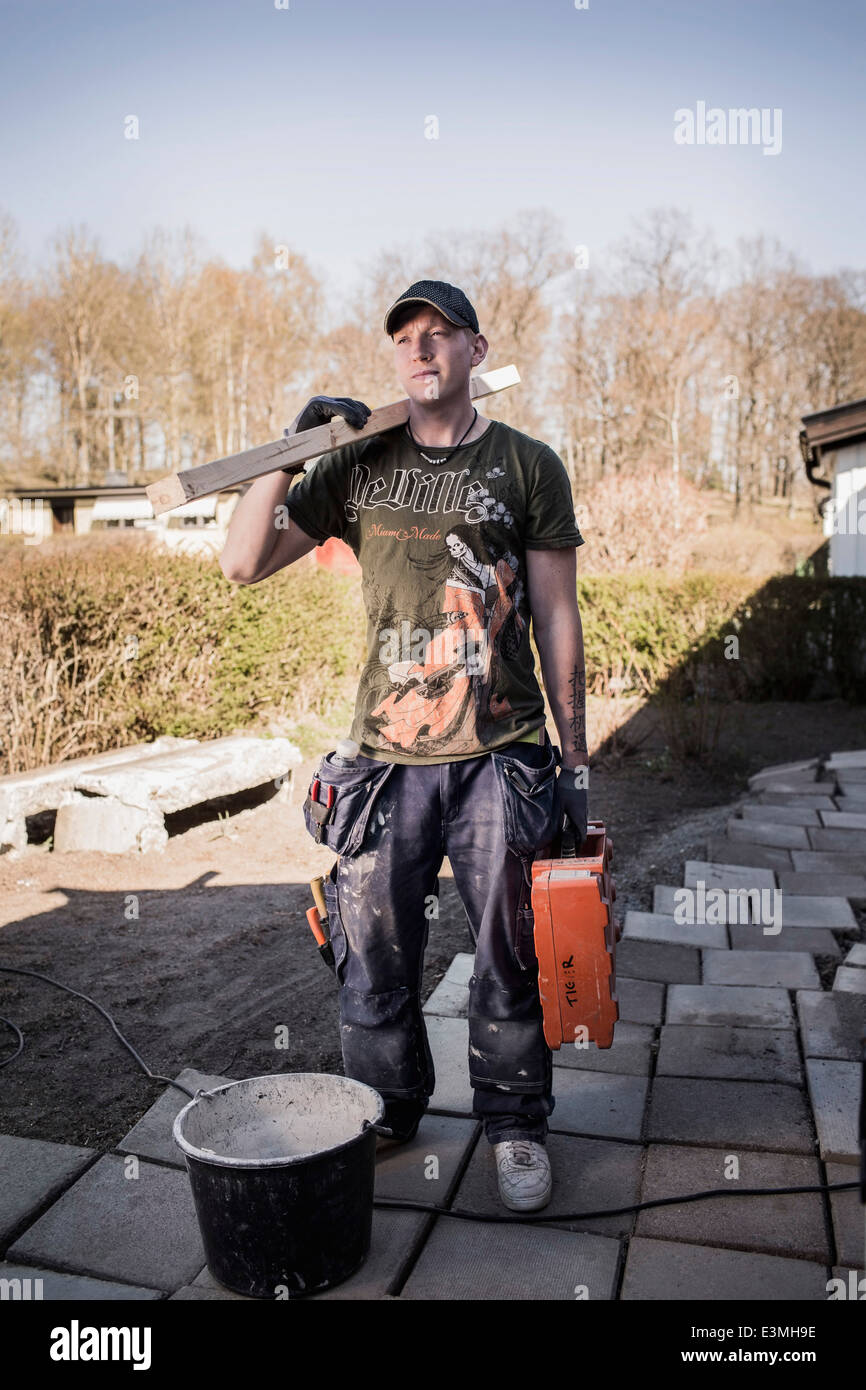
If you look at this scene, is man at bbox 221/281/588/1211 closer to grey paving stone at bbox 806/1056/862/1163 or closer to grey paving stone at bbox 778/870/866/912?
grey paving stone at bbox 806/1056/862/1163

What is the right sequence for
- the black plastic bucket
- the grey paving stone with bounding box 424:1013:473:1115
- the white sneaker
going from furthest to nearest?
the grey paving stone with bounding box 424:1013:473:1115 → the white sneaker → the black plastic bucket

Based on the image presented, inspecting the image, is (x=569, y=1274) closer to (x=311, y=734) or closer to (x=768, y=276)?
(x=311, y=734)

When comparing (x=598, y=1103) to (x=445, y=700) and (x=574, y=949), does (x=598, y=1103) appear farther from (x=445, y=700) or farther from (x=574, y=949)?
(x=445, y=700)

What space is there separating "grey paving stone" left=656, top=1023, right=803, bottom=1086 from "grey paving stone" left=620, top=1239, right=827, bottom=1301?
34.0 inches

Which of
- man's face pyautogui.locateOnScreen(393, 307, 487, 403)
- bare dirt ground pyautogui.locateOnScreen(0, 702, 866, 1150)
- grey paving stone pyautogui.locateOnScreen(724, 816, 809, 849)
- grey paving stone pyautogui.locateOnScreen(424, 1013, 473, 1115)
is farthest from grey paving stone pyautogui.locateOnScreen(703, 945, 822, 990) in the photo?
man's face pyautogui.locateOnScreen(393, 307, 487, 403)

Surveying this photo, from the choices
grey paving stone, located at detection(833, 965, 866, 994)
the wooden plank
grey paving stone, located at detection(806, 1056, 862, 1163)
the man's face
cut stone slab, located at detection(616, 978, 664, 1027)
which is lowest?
cut stone slab, located at detection(616, 978, 664, 1027)

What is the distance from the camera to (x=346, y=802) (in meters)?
2.54

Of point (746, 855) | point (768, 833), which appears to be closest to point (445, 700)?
point (746, 855)

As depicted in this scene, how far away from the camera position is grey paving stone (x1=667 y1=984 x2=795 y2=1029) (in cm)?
356

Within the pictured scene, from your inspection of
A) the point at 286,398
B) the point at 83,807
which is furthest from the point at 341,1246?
the point at 286,398

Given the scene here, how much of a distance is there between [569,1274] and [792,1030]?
1.50m

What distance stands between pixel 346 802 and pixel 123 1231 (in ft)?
3.64

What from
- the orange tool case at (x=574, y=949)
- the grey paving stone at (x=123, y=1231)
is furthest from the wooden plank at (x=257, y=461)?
the grey paving stone at (x=123, y=1231)

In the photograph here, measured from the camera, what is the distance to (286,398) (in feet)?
116
